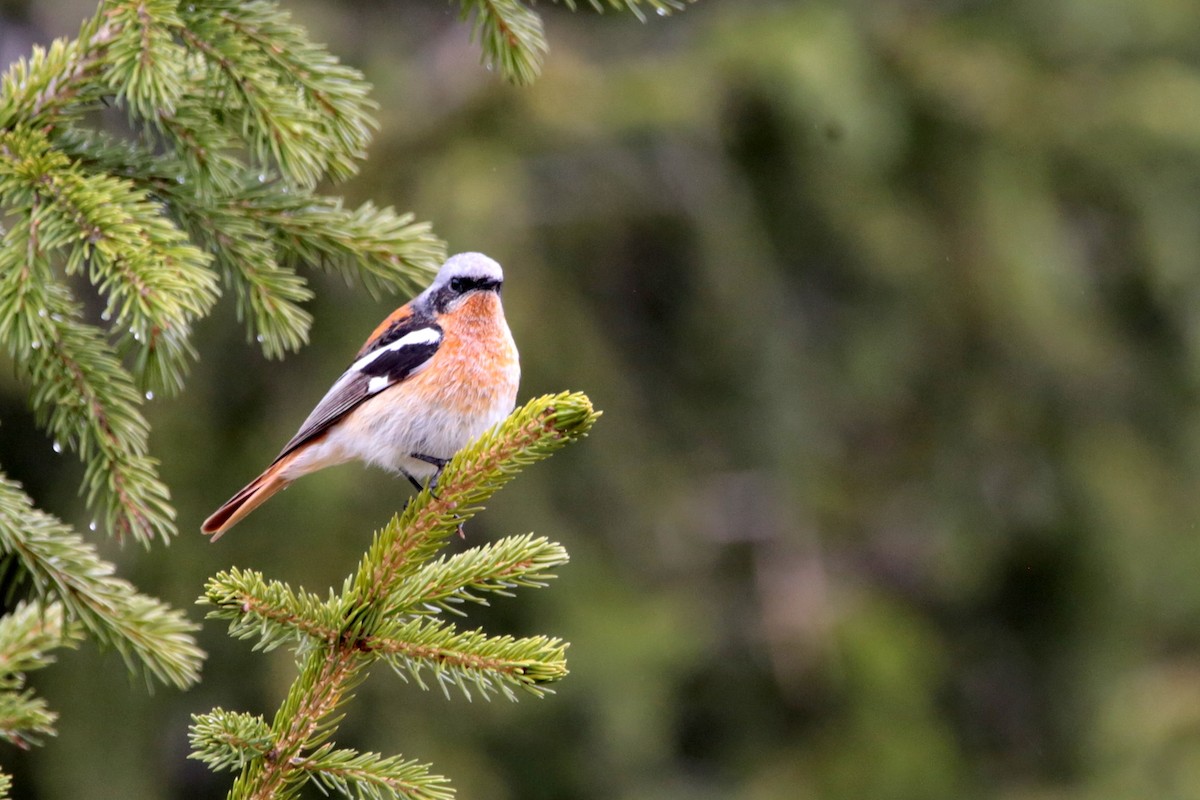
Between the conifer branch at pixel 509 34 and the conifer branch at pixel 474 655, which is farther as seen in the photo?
the conifer branch at pixel 509 34

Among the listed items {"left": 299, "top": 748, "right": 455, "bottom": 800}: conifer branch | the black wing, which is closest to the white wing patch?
the black wing

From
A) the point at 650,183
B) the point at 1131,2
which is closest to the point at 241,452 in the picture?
the point at 650,183

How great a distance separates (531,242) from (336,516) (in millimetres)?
2022

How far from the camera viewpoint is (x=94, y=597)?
260cm

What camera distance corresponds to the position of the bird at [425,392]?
4254 millimetres

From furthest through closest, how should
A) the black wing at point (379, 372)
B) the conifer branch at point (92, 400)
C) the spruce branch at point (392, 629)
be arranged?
the black wing at point (379, 372)
the conifer branch at point (92, 400)
the spruce branch at point (392, 629)

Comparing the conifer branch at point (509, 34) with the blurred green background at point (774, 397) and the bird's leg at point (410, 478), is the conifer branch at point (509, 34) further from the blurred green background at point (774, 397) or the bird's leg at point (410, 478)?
the blurred green background at point (774, 397)

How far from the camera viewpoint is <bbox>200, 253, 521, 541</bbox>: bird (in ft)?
14.0

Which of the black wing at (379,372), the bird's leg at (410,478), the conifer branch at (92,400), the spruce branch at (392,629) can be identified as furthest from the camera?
the bird's leg at (410,478)

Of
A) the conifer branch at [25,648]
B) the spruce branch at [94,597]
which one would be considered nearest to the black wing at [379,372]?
the spruce branch at [94,597]

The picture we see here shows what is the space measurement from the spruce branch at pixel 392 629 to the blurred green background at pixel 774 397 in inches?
143

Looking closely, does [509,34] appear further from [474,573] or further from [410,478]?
[410,478]

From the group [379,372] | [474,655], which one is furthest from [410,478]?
[474,655]

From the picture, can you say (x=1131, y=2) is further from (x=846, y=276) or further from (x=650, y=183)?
(x=650, y=183)
